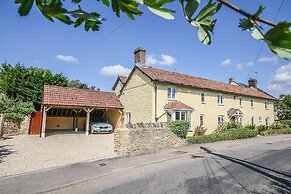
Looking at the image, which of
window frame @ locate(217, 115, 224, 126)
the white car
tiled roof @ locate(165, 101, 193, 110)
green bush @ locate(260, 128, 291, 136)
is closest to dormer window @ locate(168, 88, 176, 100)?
tiled roof @ locate(165, 101, 193, 110)

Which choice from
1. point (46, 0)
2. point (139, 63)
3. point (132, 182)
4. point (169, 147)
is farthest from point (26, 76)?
point (46, 0)

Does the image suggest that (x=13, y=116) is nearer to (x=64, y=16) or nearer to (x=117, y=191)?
(x=117, y=191)

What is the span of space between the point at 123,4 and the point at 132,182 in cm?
830

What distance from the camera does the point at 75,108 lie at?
2609 centimetres

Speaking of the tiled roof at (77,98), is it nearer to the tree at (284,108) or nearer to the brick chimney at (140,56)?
the brick chimney at (140,56)

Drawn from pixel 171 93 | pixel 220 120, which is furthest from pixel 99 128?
pixel 220 120

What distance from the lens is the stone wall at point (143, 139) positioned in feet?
44.5

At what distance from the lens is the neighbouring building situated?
859 inches

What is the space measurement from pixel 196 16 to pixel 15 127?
1029 inches

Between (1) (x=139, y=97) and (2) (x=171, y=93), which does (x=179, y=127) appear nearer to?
(2) (x=171, y=93)

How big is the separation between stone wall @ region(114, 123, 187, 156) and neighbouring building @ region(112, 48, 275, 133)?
5163 mm

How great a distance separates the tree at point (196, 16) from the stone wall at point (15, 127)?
25.0m

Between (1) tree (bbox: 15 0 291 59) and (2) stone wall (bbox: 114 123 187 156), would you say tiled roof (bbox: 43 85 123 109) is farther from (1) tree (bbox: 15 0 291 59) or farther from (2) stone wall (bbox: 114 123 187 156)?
(1) tree (bbox: 15 0 291 59)

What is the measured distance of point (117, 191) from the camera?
7.32 metres
